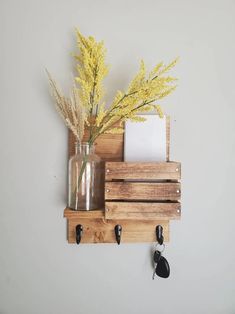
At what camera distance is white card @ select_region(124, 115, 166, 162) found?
90 cm

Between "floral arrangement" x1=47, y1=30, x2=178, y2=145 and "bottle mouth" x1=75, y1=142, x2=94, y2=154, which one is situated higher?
"floral arrangement" x1=47, y1=30, x2=178, y2=145

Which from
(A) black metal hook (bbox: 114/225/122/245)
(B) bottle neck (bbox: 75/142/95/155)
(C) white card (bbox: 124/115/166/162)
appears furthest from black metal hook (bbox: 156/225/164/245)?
(B) bottle neck (bbox: 75/142/95/155)

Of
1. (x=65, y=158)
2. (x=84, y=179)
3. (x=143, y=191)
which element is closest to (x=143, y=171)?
(x=143, y=191)

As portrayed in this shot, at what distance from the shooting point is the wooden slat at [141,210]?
31.3 inches

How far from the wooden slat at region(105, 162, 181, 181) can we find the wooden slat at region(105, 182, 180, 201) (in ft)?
0.07

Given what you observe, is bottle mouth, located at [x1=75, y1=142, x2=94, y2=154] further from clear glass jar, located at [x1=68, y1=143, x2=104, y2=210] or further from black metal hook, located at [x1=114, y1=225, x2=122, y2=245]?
black metal hook, located at [x1=114, y1=225, x2=122, y2=245]

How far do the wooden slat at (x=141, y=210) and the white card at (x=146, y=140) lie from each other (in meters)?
0.17

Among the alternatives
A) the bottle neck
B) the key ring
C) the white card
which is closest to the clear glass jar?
the bottle neck

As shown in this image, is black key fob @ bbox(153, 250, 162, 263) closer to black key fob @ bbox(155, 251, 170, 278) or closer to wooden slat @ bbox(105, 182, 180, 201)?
black key fob @ bbox(155, 251, 170, 278)

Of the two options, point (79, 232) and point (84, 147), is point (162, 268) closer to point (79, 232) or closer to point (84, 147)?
point (79, 232)

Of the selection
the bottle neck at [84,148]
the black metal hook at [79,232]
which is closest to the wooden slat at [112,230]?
the black metal hook at [79,232]

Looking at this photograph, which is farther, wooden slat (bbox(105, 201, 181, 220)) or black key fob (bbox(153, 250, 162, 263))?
black key fob (bbox(153, 250, 162, 263))

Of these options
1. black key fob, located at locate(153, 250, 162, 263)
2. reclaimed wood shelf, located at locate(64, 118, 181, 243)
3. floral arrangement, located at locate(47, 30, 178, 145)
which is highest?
floral arrangement, located at locate(47, 30, 178, 145)

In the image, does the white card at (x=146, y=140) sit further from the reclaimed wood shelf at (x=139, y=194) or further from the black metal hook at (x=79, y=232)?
the black metal hook at (x=79, y=232)
